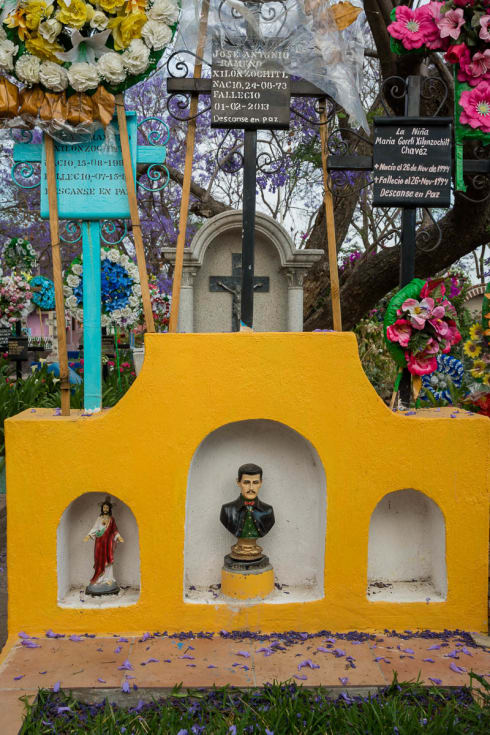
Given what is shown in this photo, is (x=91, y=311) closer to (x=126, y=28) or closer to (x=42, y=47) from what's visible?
(x=42, y=47)

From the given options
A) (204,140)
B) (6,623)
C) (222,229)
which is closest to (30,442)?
(6,623)

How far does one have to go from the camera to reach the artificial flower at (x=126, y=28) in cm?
335

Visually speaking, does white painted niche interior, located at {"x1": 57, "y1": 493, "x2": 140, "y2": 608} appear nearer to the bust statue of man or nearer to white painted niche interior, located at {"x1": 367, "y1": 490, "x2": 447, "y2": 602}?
the bust statue of man

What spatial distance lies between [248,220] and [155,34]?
113cm

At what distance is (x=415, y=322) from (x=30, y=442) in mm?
2264

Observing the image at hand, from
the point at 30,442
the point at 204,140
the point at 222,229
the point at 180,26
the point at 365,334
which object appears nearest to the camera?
the point at 30,442

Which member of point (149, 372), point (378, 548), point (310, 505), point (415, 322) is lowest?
point (378, 548)

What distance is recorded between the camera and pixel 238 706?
2.77 m

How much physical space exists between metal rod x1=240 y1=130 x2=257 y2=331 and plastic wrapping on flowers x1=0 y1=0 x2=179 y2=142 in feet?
2.39

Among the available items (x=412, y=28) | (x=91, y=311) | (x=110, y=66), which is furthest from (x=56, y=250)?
(x=412, y=28)

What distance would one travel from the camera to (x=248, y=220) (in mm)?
3727

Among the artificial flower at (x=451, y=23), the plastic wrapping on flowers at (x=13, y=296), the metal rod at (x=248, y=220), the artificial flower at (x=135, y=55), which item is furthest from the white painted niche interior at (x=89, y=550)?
the plastic wrapping on flowers at (x=13, y=296)

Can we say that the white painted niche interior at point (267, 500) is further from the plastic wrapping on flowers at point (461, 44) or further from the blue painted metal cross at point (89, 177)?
the plastic wrapping on flowers at point (461, 44)

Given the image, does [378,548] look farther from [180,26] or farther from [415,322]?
[180,26]
